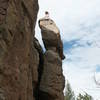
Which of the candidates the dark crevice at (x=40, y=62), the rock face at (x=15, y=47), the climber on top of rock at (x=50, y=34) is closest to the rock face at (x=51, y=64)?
→ the climber on top of rock at (x=50, y=34)


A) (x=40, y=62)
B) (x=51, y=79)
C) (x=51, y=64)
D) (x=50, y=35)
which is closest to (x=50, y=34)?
(x=50, y=35)

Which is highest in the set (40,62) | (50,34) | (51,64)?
(50,34)

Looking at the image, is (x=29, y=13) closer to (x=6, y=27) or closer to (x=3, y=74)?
(x=6, y=27)

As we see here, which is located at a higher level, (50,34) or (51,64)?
(50,34)

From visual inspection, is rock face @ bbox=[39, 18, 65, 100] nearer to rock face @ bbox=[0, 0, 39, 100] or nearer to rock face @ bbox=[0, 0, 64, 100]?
rock face @ bbox=[0, 0, 64, 100]

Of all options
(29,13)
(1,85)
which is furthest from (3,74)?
(29,13)

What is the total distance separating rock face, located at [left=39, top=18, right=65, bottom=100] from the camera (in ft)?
66.6

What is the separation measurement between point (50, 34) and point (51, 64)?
11.3 feet

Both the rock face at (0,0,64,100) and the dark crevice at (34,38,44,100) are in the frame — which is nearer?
the rock face at (0,0,64,100)

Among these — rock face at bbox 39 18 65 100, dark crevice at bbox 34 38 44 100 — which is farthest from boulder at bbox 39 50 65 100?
dark crevice at bbox 34 38 44 100

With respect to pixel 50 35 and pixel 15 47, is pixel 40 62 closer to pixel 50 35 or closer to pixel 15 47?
pixel 50 35

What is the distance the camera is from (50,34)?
23.5m

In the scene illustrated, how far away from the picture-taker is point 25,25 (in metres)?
13.3

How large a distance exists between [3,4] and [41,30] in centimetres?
1267
